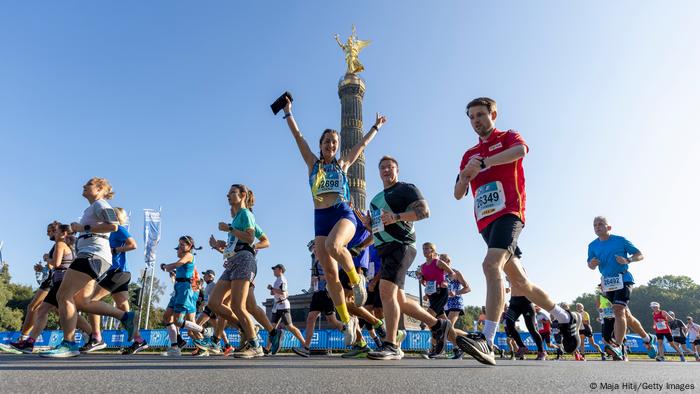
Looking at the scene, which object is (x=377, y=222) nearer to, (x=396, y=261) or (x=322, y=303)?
(x=396, y=261)

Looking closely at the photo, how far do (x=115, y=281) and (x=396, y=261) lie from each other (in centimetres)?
408

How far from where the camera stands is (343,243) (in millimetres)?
4141

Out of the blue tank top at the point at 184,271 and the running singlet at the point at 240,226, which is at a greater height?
the running singlet at the point at 240,226

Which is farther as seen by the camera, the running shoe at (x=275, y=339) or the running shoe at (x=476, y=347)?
the running shoe at (x=275, y=339)

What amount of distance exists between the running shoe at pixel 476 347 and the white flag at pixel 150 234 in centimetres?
2555

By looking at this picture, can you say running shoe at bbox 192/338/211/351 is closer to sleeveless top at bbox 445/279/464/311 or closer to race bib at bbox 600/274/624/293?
sleeveless top at bbox 445/279/464/311

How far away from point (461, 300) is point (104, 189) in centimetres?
653

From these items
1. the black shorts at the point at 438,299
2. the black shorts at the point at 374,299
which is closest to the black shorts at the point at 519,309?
the black shorts at the point at 438,299

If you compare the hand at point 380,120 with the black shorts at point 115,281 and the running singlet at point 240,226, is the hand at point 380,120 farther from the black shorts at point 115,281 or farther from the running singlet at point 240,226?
the black shorts at point 115,281

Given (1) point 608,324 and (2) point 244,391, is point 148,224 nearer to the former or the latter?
(1) point 608,324

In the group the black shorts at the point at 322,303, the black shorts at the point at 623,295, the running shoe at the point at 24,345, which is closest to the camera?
the running shoe at the point at 24,345

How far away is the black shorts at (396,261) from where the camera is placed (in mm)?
4051

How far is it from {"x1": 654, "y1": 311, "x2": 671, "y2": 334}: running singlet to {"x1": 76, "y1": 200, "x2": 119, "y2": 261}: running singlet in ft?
43.3

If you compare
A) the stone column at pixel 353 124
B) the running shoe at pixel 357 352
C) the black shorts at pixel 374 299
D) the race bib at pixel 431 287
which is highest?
the stone column at pixel 353 124
